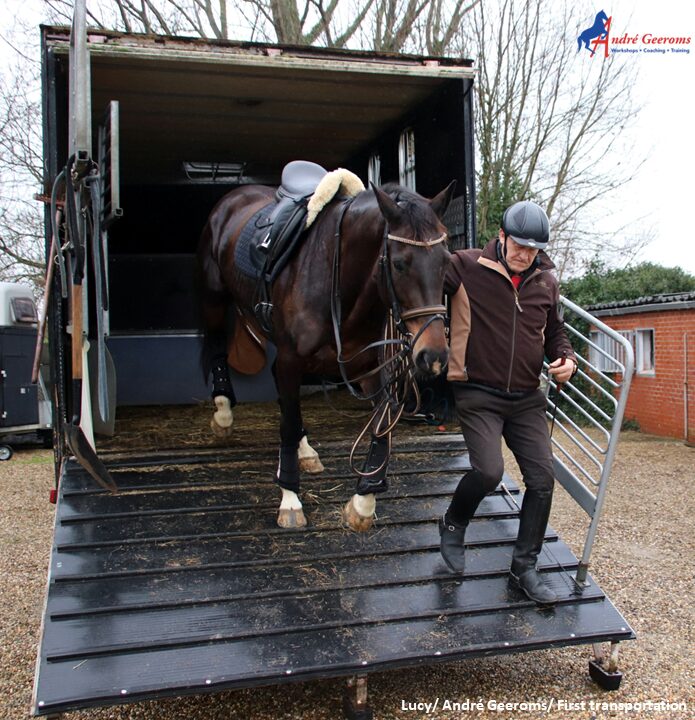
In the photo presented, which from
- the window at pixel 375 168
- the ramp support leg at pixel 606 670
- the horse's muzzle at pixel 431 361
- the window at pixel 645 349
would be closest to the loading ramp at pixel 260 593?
the ramp support leg at pixel 606 670

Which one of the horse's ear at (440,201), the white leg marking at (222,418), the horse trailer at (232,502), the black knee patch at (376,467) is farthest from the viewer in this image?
the white leg marking at (222,418)

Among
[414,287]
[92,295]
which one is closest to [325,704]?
[414,287]

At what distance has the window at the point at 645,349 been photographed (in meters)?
11.9

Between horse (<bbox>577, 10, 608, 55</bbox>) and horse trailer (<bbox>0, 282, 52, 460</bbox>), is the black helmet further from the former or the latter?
horse (<bbox>577, 10, 608, 55</bbox>)

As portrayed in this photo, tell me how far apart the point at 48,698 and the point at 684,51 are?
14.5 metres

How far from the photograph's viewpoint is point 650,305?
37.9 feet

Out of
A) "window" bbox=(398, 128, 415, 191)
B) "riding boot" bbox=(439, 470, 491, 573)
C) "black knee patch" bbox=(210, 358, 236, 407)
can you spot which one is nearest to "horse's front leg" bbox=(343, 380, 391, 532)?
"riding boot" bbox=(439, 470, 491, 573)

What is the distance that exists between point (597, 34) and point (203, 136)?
42.4 feet

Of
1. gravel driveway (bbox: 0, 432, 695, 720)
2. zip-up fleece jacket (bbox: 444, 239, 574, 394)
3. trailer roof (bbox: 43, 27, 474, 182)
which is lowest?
gravel driveway (bbox: 0, 432, 695, 720)

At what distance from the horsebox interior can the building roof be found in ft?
21.2

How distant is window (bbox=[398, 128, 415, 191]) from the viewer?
582cm

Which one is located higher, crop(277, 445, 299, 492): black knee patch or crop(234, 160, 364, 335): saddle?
crop(234, 160, 364, 335): saddle

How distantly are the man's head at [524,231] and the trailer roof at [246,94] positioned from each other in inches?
81.4

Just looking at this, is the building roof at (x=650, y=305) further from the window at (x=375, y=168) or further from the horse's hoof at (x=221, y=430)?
the horse's hoof at (x=221, y=430)
